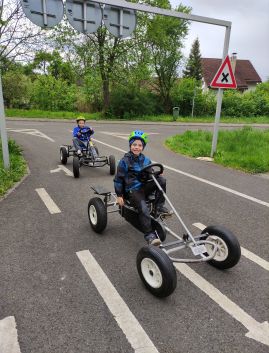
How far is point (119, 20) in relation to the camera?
694cm

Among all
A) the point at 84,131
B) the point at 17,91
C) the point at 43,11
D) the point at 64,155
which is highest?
the point at 43,11

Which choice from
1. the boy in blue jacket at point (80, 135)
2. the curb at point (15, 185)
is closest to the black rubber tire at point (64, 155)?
the boy in blue jacket at point (80, 135)

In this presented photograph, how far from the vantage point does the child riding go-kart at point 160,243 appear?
2822 millimetres

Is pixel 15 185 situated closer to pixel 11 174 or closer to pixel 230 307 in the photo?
pixel 11 174

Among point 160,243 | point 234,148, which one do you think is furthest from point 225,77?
point 160,243

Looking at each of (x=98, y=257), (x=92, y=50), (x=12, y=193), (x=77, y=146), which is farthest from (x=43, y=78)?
Answer: (x=98, y=257)

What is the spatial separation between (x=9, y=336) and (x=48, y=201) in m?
3.28

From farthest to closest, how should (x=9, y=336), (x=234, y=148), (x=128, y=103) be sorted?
(x=128, y=103) → (x=234, y=148) → (x=9, y=336)

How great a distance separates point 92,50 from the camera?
77.7 feet

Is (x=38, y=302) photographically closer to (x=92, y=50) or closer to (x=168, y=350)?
(x=168, y=350)

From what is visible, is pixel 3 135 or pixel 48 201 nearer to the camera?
pixel 48 201

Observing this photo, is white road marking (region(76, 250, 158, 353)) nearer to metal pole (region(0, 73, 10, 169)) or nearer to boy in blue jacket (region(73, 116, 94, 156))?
metal pole (region(0, 73, 10, 169))

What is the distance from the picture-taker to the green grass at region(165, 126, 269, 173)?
8173 mm

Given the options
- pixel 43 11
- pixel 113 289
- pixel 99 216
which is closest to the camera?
pixel 113 289
